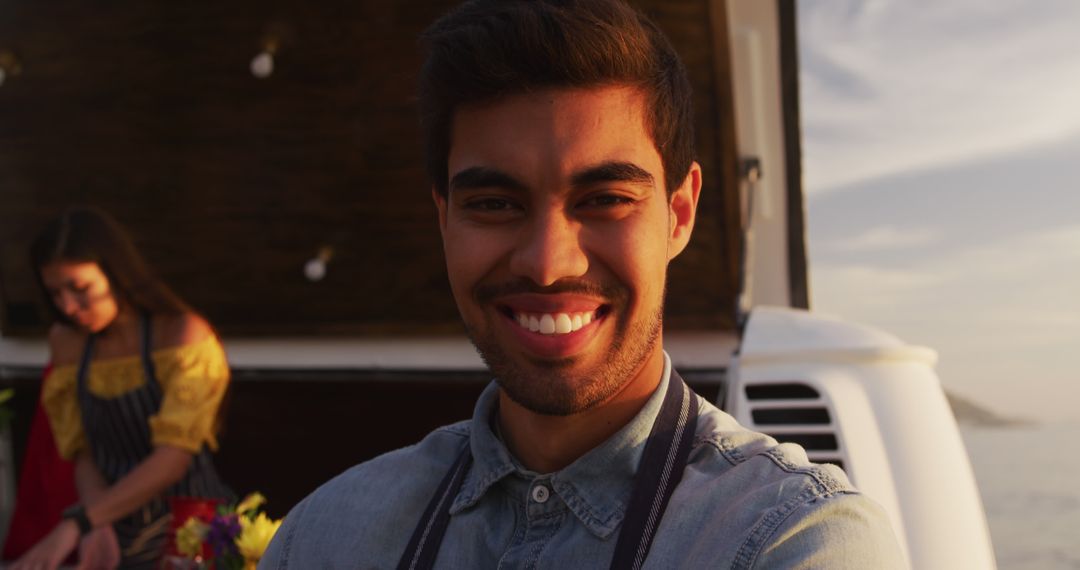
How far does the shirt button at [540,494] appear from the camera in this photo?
0.82m

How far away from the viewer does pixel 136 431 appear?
202 centimetres

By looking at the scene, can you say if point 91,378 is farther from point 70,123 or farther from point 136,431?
point 70,123

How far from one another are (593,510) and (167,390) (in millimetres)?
1441

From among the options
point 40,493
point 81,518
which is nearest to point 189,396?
point 81,518

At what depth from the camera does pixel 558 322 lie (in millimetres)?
804

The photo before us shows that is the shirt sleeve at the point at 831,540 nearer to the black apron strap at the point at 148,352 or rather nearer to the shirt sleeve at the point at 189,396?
the shirt sleeve at the point at 189,396

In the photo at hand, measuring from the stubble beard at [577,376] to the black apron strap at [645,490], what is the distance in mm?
49

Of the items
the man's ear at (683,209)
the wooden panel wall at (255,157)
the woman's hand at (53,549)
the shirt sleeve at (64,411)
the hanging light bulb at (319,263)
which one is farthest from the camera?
the hanging light bulb at (319,263)

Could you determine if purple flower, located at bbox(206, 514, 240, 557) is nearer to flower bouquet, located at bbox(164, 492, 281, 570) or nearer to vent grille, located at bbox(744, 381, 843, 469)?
flower bouquet, located at bbox(164, 492, 281, 570)

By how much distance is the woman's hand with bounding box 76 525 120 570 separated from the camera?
1.88 metres

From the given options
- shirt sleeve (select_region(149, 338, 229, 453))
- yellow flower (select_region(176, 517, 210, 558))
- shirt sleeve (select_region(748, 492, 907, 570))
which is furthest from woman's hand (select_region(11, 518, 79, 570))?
shirt sleeve (select_region(748, 492, 907, 570))

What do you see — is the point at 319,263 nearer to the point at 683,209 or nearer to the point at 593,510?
the point at 683,209

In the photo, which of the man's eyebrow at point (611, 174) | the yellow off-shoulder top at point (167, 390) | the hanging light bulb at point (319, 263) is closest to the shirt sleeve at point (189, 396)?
the yellow off-shoulder top at point (167, 390)

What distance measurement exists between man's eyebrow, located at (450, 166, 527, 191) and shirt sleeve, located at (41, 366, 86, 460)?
5.31ft
